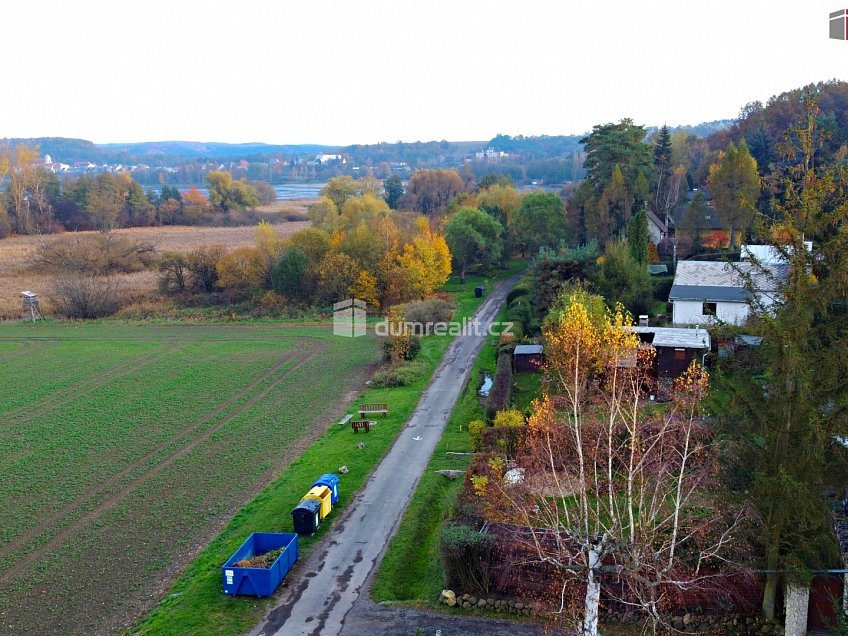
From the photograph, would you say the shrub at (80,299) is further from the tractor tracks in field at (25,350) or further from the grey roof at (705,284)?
the grey roof at (705,284)

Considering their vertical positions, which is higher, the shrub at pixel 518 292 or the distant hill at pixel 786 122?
Answer: the distant hill at pixel 786 122

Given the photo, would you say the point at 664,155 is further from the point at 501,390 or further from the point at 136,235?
the point at 136,235

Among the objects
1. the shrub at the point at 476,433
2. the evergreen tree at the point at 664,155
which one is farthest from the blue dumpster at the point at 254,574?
the evergreen tree at the point at 664,155

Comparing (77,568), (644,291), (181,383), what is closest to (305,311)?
(181,383)

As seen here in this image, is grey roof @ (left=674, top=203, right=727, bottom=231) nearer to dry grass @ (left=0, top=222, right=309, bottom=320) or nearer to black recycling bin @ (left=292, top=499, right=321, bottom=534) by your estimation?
black recycling bin @ (left=292, top=499, right=321, bottom=534)

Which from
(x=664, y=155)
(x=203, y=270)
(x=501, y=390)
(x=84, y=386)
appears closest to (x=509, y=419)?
(x=501, y=390)

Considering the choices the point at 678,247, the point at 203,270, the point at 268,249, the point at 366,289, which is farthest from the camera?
the point at 203,270

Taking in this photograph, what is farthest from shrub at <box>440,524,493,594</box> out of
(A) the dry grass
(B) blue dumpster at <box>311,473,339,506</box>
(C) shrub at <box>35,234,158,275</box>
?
(C) shrub at <box>35,234,158,275</box>
